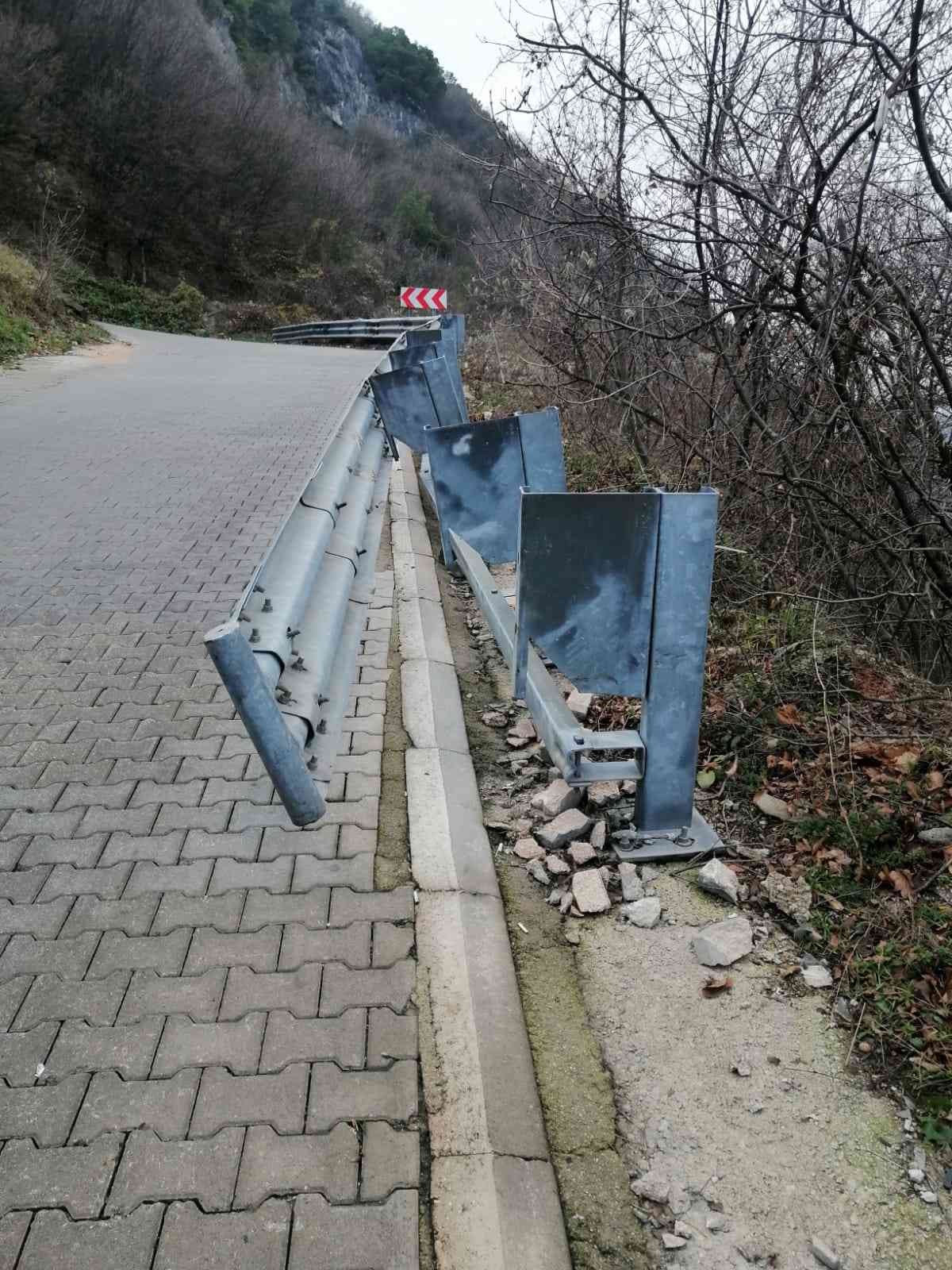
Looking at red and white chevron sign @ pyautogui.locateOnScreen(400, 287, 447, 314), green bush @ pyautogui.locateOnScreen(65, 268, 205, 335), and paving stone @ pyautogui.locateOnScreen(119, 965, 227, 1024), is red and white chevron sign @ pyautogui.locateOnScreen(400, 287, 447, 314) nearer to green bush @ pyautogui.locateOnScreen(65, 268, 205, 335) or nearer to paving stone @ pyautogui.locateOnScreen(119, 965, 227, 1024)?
green bush @ pyautogui.locateOnScreen(65, 268, 205, 335)

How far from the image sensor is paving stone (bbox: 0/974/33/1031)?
2641 millimetres

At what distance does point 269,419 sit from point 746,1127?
10.6 meters

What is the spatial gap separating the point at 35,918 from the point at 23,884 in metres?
0.21

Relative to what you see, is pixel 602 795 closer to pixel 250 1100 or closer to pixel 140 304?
pixel 250 1100

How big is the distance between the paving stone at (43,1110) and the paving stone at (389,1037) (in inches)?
30.1

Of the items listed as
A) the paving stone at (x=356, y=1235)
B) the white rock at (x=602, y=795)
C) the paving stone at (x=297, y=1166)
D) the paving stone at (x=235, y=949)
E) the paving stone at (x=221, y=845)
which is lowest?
the paving stone at (x=356, y=1235)

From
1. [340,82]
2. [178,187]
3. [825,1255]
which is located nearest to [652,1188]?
[825,1255]

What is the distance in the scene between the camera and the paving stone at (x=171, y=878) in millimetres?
3152

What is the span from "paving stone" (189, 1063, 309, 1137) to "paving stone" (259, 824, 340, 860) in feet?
3.16

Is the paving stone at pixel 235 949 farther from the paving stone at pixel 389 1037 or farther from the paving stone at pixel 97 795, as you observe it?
the paving stone at pixel 97 795

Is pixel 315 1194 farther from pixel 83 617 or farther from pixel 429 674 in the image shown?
pixel 83 617

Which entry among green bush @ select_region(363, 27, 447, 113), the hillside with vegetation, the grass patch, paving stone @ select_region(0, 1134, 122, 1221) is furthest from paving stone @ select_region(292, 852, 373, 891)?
green bush @ select_region(363, 27, 447, 113)

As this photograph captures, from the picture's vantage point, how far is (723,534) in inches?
231

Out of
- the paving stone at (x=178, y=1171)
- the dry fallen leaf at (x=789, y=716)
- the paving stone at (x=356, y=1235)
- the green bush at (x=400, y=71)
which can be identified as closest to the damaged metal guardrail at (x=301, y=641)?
the paving stone at (x=178, y=1171)
